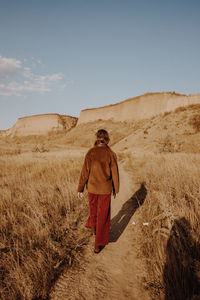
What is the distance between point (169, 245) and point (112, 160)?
1.53 metres

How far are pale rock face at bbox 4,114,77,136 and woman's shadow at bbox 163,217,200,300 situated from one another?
63.9 meters

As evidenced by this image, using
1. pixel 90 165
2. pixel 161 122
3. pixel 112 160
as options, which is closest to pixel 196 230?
pixel 112 160

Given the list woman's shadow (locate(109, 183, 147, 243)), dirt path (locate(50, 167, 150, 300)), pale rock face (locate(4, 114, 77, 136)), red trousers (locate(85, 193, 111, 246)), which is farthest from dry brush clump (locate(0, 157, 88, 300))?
pale rock face (locate(4, 114, 77, 136))

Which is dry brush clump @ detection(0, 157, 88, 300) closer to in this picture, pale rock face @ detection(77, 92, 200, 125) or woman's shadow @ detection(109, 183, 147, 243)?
woman's shadow @ detection(109, 183, 147, 243)

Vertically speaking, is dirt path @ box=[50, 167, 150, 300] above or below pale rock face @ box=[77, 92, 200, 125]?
below

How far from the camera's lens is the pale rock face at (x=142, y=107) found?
37406 mm

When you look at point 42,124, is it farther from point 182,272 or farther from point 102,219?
point 182,272

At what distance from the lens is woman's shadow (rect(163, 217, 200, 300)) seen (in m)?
1.65

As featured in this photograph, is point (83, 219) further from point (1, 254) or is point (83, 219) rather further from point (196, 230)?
point (196, 230)

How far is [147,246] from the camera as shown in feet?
8.29

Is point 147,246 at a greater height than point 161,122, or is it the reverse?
point 161,122

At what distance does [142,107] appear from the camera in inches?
1786

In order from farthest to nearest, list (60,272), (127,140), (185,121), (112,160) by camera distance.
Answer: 1. (127,140)
2. (185,121)
3. (112,160)
4. (60,272)

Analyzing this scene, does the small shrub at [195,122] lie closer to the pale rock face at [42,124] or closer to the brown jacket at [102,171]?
the brown jacket at [102,171]
